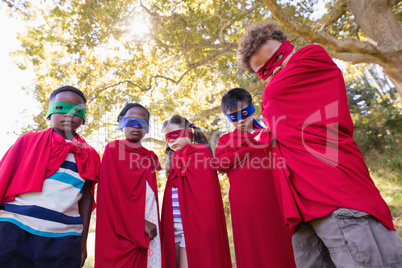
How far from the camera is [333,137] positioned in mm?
1461

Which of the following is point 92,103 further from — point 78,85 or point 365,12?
point 365,12

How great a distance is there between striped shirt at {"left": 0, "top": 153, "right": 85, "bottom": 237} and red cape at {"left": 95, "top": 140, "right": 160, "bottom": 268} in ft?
0.94

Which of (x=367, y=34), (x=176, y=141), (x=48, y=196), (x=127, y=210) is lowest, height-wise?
(x=127, y=210)

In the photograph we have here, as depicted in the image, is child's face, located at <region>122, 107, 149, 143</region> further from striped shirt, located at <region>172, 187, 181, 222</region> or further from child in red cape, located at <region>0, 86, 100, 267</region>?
striped shirt, located at <region>172, 187, 181, 222</region>

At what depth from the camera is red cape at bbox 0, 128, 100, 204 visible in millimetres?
2098

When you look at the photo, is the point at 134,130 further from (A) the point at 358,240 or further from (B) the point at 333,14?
(B) the point at 333,14

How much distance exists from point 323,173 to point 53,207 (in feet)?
7.38

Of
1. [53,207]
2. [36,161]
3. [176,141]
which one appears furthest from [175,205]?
[36,161]

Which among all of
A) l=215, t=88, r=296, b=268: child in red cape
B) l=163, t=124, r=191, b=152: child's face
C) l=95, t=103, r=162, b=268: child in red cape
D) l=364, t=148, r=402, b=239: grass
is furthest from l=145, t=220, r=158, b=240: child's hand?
l=364, t=148, r=402, b=239: grass

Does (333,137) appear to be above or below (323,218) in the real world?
above

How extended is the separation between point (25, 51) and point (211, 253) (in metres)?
7.54

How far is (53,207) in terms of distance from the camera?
2.16m

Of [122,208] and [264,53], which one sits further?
[122,208]

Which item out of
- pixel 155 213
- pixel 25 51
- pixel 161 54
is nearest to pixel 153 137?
pixel 161 54
